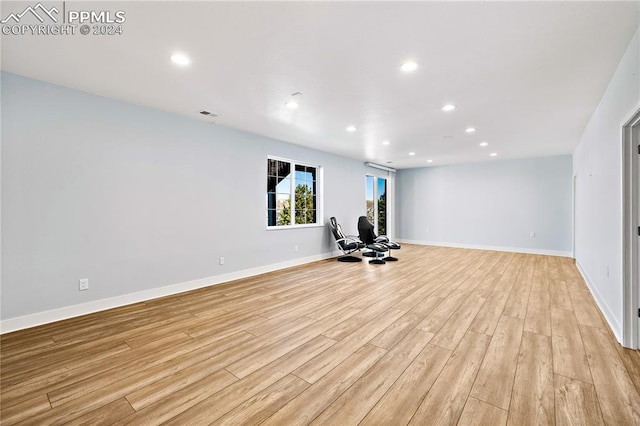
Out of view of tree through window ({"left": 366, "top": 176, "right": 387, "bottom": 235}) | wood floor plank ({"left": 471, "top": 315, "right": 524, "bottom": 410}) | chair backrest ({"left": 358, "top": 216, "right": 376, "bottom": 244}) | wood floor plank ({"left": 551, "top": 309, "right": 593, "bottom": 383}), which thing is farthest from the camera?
view of tree through window ({"left": 366, "top": 176, "right": 387, "bottom": 235})

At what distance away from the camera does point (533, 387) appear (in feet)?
6.21

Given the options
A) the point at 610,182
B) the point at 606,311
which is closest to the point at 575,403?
the point at 606,311

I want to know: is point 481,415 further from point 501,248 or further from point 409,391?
point 501,248

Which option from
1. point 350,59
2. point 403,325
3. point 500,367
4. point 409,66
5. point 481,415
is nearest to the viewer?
point 481,415

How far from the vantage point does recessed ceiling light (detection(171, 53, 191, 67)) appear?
2519mm

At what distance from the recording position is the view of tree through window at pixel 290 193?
573 centimetres

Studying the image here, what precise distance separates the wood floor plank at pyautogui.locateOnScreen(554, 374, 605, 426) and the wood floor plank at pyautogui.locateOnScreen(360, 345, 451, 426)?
0.69m

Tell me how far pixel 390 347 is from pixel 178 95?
3663mm

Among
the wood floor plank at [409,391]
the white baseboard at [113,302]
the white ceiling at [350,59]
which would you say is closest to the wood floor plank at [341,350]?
the wood floor plank at [409,391]

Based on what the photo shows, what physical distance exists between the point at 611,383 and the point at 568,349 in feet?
1.66

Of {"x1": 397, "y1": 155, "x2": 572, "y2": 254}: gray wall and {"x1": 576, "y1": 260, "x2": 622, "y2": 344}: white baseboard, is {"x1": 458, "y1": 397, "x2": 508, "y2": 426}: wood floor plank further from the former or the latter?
{"x1": 397, "y1": 155, "x2": 572, "y2": 254}: gray wall

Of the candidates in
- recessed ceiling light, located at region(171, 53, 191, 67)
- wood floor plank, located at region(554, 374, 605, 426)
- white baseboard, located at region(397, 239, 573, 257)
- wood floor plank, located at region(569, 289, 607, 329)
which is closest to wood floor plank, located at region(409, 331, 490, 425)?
wood floor plank, located at region(554, 374, 605, 426)

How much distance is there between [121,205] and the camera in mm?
3580

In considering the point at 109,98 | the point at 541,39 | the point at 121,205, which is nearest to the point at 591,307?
the point at 541,39
